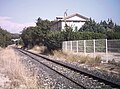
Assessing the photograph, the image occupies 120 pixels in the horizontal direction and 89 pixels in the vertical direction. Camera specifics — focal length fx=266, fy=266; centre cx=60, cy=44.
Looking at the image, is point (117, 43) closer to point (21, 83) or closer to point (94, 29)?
point (21, 83)

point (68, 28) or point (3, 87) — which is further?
point (68, 28)

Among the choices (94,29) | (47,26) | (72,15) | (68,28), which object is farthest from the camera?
(72,15)

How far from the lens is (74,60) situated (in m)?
28.6

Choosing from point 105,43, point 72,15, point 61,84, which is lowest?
point 61,84

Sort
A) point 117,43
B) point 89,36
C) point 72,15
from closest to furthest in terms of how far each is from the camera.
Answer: point 117,43 < point 89,36 < point 72,15

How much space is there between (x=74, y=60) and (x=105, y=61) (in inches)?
185

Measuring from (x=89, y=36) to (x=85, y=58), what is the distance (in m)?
23.8

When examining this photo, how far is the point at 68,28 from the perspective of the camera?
136 feet

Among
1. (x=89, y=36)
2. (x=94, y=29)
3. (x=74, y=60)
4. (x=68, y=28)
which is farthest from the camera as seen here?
(x=94, y=29)

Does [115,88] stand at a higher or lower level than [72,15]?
lower

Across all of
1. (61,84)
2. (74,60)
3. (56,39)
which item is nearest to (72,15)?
(56,39)

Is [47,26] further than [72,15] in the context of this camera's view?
No

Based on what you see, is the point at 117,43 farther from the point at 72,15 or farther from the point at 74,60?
the point at 72,15

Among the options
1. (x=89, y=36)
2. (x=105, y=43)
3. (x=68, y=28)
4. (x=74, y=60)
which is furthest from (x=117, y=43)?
(x=89, y=36)
